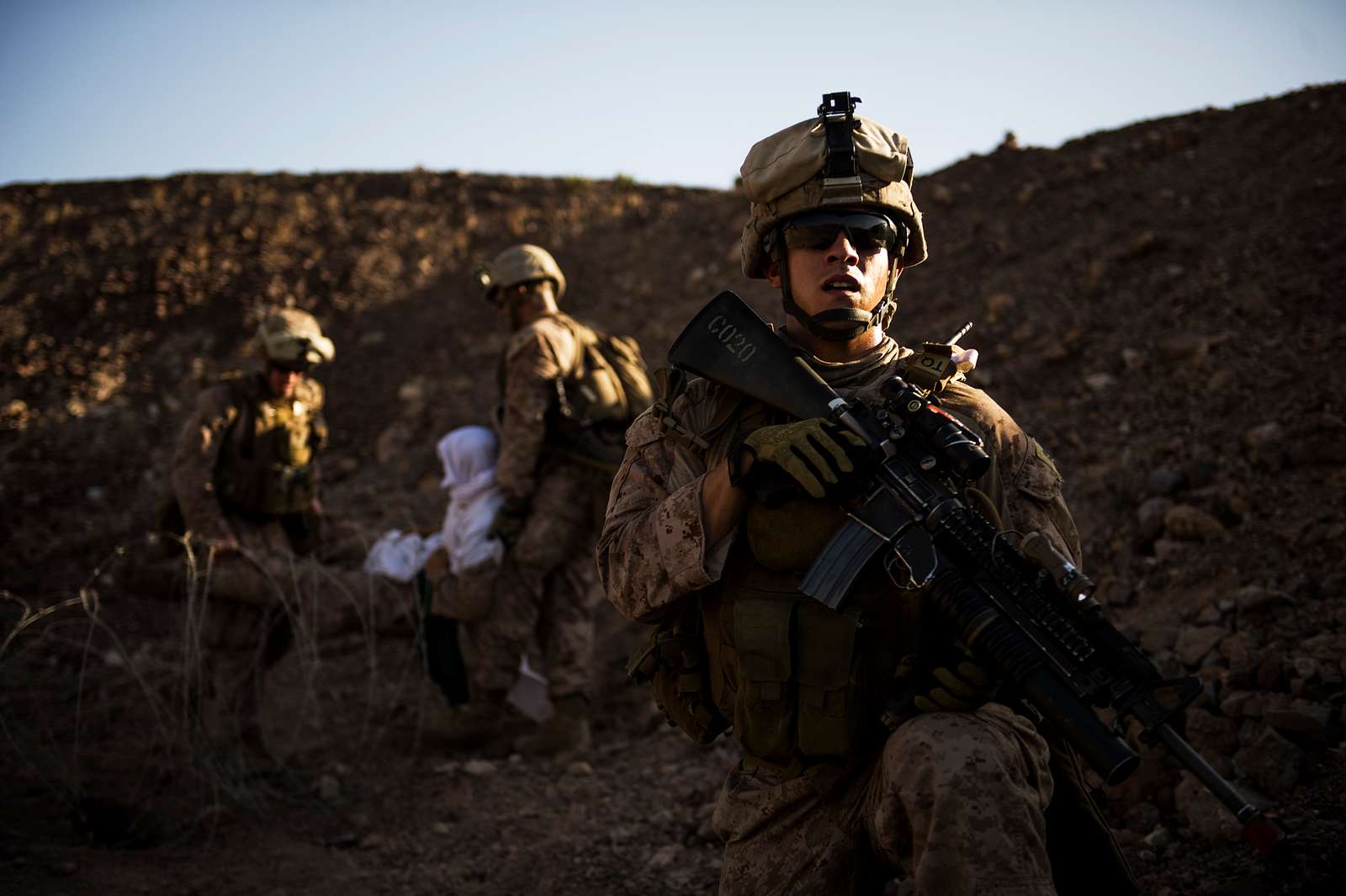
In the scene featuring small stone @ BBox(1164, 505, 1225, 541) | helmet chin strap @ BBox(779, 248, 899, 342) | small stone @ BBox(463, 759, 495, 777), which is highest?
helmet chin strap @ BBox(779, 248, 899, 342)

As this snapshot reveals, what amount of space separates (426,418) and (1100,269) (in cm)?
588

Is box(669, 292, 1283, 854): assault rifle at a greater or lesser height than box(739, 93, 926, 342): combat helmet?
lesser

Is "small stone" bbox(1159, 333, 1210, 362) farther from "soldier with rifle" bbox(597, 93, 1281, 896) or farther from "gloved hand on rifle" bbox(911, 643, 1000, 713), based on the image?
"gloved hand on rifle" bbox(911, 643, 1000, 713)

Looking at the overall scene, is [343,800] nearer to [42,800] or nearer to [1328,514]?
[42,800]

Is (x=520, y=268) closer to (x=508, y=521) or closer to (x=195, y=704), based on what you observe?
(x=508, y=521)

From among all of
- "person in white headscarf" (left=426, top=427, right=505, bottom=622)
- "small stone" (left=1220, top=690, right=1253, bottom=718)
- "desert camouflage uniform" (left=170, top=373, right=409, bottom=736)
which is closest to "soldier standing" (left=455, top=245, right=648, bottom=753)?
"person in white headscarf" (left=426, top=427, right=505, bottom=622)

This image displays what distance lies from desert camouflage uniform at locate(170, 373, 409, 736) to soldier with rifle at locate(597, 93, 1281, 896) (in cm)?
298

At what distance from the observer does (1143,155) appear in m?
8.70

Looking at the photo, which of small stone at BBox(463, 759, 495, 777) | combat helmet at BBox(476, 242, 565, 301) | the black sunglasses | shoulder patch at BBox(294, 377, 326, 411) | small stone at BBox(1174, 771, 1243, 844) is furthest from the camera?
shoulder patch at BBox(294, 377, 326, 411)

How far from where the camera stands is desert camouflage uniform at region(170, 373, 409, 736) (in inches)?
210

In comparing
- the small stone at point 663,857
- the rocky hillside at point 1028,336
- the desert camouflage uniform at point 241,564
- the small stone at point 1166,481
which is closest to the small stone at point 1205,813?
the rocky hillside at point 1028,336

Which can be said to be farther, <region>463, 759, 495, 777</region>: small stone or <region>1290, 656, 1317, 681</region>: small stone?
<region>463, 759, 495, 777</region>: small stone

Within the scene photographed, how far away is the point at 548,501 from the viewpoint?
551 centimetres

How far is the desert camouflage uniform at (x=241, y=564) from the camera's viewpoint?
5344 mm
